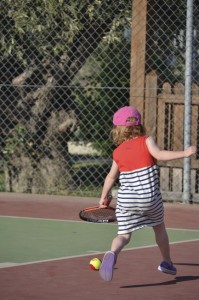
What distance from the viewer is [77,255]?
9.33 meters

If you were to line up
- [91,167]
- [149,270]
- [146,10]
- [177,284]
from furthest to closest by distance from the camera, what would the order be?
[91,167]
[146,10]
[149,270]
[177,284]

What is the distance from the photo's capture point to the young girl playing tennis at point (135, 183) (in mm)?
8078

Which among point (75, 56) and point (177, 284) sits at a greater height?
point (75, 56)

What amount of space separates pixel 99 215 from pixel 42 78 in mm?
6507

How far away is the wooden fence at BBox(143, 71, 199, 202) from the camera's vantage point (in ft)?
43.4

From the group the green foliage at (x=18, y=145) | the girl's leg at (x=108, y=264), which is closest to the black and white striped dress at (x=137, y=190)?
the girl's leg at (x=108, y=264)

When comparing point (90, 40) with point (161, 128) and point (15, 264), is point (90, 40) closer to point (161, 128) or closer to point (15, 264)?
point (161, 128)

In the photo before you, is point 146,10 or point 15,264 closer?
point 15,264

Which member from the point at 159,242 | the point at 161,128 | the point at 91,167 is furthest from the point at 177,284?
the point at 91,167

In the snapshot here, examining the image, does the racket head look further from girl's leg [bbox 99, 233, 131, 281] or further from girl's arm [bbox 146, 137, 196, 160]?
girl's arm [bbox 146, 137, 196, 160]

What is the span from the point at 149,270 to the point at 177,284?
60cm

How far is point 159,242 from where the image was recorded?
8242 mm

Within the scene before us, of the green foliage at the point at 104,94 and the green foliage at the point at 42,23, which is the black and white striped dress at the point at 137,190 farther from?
the green foliage at the point at 104,94

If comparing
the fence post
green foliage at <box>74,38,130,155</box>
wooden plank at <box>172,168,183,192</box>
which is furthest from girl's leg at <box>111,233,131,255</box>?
green foliage at <box>74,38,130,155</box>
